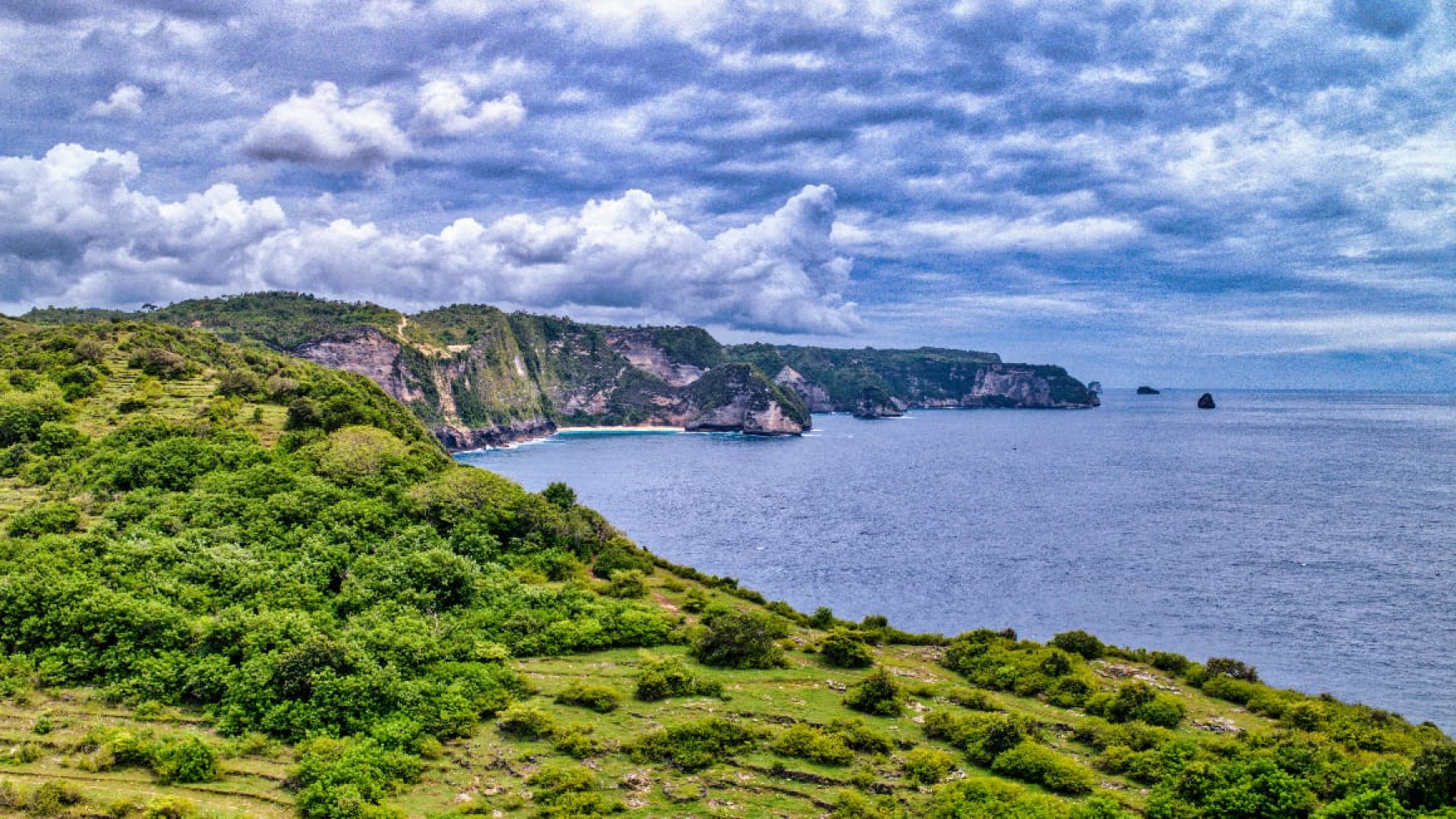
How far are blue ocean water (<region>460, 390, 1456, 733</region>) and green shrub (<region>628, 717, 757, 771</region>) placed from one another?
30600 mm

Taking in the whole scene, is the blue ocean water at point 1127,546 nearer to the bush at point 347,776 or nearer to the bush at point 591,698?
the bush at point 591,698

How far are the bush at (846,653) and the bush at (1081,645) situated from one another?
9957mm

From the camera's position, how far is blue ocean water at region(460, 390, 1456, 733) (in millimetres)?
51938

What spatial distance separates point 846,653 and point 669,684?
901cm

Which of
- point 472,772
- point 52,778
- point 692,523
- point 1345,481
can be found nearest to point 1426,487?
point 1345,481

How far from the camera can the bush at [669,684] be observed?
31109 mm

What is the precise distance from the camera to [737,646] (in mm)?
35094

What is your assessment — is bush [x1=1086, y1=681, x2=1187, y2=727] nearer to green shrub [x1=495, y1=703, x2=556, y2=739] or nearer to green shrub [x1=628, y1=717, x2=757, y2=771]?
green shrub [x1=628, y1=717, x2=757, y2=771]

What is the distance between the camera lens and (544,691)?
31188 millimetres

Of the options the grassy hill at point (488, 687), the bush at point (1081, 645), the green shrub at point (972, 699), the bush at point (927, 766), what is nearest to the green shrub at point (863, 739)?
the grassy hill at point (488, 687)

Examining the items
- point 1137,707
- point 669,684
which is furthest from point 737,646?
point 1137,707

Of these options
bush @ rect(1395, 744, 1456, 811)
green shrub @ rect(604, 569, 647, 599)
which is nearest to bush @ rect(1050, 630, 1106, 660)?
bush @ rect(1395, 744, 1456, 811)

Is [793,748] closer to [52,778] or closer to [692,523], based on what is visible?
[52,778]

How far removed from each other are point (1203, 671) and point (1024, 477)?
94.1 meters
